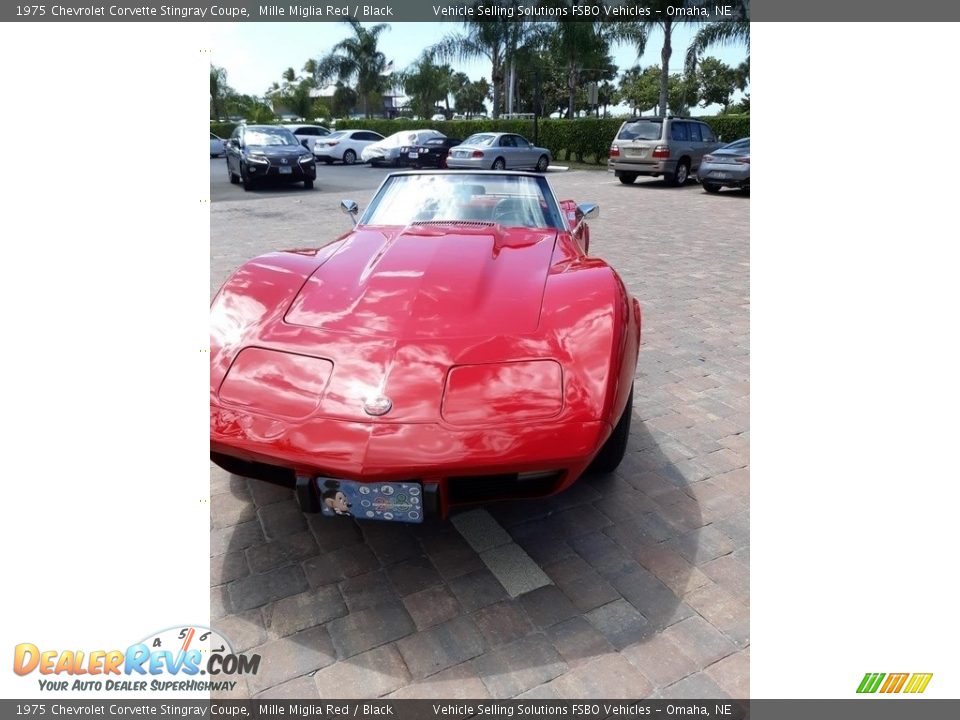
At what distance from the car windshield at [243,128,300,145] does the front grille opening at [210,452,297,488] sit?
13777 mm

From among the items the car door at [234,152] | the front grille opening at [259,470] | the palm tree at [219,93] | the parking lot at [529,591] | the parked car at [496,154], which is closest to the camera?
the parking lot at [529,591]

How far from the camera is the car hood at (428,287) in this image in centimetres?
246

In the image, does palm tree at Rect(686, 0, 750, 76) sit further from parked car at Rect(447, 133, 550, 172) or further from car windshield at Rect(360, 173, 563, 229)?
car windshield at Rect(360, 173, 563, 229)

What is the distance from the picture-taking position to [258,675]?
6.41 ft

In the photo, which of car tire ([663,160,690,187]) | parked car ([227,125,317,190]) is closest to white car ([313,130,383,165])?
parked car ([227,125,317,190])

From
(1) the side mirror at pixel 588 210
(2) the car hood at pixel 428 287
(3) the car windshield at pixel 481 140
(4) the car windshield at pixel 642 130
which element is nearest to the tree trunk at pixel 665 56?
(3) the car windshield at pixel 481 140

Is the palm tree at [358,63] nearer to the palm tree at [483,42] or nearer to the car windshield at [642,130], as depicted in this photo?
the palm tree at [483,42]

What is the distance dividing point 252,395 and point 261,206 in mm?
10445

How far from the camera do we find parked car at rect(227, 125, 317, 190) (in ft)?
45.4

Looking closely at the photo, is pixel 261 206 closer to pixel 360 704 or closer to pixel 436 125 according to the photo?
pixel 360 704
